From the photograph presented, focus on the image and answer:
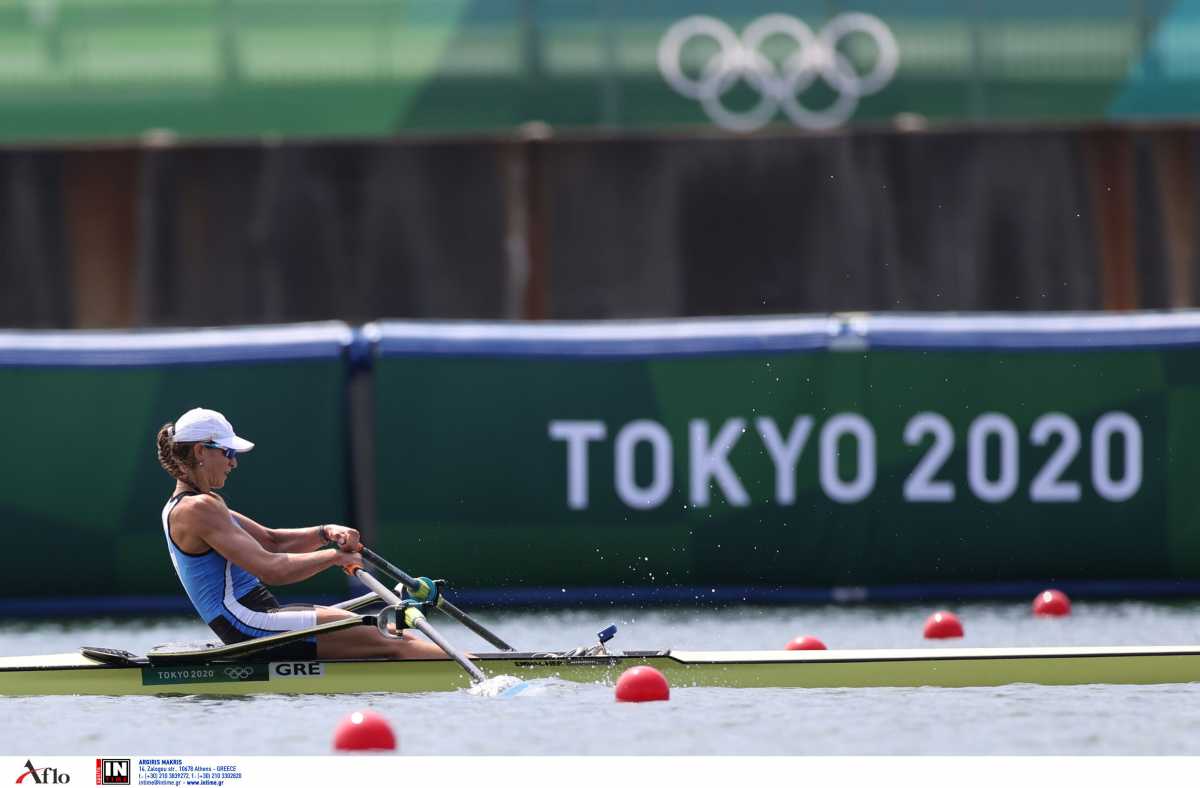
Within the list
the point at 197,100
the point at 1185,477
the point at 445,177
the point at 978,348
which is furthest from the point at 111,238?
the point at 1185,477

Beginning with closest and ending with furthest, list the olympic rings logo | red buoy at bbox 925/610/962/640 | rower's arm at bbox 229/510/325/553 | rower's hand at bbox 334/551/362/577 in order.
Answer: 1. rower's hand at bbox 334/551/362/577
2. rower's arm at bbox 229/510/325/553
3. red buoy at bbox 925/610/962/640
4. the olympic rings logo

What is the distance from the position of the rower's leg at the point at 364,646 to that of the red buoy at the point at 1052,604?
3761 millimetres

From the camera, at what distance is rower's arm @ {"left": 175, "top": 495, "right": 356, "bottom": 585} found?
905 cm

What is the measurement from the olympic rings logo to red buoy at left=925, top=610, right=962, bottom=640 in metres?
5.50

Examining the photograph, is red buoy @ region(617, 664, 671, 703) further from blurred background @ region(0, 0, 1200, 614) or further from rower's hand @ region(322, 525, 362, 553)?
blurred background @ region(0, 0, 1200, 614)

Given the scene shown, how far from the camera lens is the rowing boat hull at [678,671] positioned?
9125mm

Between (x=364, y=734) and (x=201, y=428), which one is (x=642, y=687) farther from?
(x=201, y=428)

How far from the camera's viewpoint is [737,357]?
1245 centimetres

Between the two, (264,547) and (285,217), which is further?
(285,217)

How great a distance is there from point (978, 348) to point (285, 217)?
5350 mm

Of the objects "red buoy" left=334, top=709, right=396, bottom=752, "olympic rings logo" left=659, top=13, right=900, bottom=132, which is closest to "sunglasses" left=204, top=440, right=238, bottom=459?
"red buoy" left=334, top=709, right=396, bottom=752

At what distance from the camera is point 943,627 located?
10.9 metres

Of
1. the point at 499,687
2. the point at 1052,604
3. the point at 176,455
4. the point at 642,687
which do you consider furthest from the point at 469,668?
the point at 1052,604
